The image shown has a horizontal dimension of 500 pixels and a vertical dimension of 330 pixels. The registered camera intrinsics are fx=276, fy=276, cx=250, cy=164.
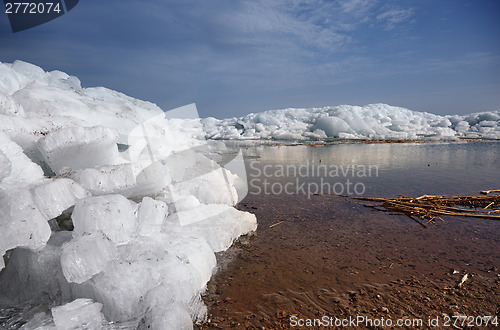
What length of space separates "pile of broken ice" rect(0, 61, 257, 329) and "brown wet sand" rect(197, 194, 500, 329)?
288 mm

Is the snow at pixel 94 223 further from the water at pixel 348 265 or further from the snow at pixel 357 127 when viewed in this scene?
the snow at pixel 357 127

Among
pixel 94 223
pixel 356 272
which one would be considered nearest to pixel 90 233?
pixel 94 223

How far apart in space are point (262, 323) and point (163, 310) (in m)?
0.68

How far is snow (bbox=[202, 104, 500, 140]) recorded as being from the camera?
28.2 metres

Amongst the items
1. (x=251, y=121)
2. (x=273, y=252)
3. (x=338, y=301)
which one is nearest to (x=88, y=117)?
(x=273, y=252)

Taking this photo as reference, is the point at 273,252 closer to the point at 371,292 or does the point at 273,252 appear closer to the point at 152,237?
the point at 371,292

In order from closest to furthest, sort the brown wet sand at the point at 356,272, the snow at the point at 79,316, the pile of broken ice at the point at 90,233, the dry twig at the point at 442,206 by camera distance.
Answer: the snow at the point at 79,316 → the pile of broken ice at the point at 90,233 → the brown wet sand at the point at 356,272 → the dry twig at the point at 442,206

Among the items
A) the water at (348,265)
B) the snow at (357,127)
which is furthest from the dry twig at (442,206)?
the snow at (357,127)

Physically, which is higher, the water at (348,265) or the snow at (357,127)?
the snow at (357,127)

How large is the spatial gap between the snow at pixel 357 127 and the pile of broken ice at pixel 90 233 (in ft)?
81.0

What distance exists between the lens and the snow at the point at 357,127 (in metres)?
28.2

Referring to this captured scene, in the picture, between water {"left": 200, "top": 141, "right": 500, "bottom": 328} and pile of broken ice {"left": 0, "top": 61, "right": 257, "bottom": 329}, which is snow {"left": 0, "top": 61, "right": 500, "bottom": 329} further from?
water {"left": 200, "top": 141, "right": 500, "bottom": 328}

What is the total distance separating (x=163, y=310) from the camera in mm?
1796

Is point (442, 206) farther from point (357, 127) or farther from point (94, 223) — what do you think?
point (357, 127)
